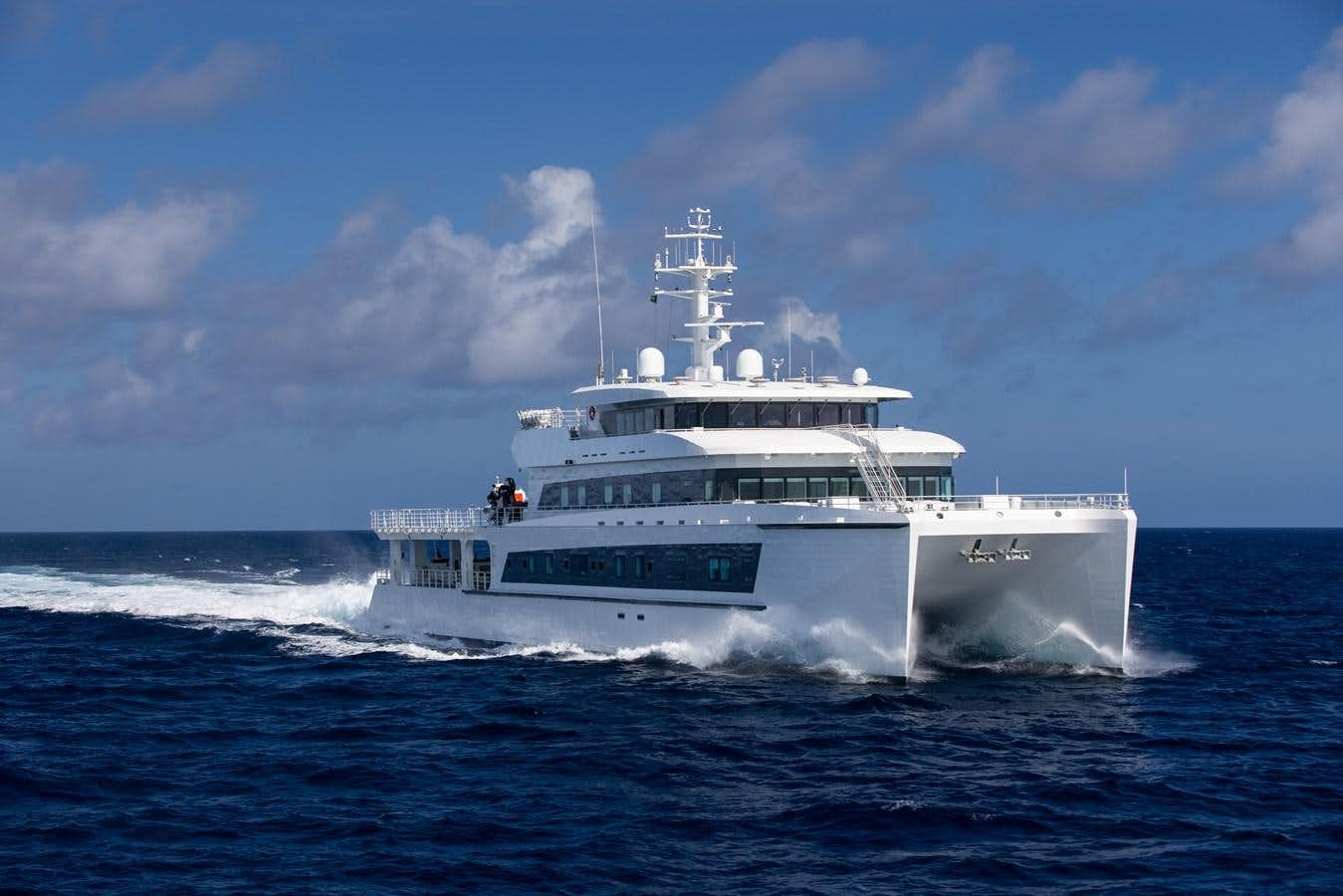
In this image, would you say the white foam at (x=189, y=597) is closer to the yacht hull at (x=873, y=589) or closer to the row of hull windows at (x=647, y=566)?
the row of hull windows at (x=647, y=566)

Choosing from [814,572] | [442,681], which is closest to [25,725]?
[442,681]

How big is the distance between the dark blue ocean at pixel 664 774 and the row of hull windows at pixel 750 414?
211 inches

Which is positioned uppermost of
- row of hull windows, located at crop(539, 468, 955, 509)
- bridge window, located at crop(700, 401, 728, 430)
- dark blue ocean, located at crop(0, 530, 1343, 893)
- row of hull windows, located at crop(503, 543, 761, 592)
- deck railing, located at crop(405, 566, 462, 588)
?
bridge window, located at crop(700, 401, 728, 430)

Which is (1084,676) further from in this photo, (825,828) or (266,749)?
(266,749)

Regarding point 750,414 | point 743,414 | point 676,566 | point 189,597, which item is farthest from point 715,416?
point 189,597

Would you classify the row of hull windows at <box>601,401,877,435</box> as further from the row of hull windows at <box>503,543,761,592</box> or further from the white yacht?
the row of hull windows at <box>503,543,761,592</box>

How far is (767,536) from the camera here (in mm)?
25859

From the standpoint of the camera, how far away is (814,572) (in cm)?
2500

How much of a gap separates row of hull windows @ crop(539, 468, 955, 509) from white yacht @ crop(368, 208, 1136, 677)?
0.14 ft

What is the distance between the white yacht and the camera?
2464 centimetres

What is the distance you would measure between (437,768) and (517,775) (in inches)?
56.3

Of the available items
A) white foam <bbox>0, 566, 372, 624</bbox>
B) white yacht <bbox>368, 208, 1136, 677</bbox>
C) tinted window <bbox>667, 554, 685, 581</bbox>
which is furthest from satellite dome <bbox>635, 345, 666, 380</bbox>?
white foam <bbox>0, 566, 372, 624</bbox>

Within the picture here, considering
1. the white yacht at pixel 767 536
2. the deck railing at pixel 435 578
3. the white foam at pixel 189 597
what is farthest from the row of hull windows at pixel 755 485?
the white foam at pixel 189 597

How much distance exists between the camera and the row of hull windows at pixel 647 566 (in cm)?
2662
